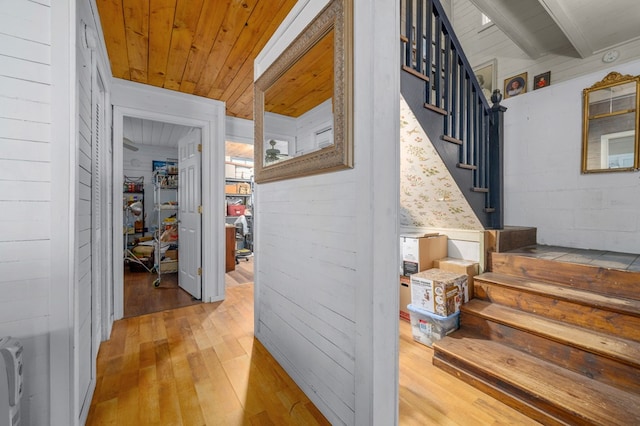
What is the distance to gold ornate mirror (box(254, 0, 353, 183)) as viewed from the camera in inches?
46.6

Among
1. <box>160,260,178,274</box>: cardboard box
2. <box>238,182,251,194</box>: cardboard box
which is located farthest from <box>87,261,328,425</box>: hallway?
<box>238,182,251,194</box>: cardboard box

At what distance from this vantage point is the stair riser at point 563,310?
1.52 meters

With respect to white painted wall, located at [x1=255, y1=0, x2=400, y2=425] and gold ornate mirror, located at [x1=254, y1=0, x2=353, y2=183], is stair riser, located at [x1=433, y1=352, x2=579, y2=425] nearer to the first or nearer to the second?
white painted wall, located at [x1=255, y1=0, x2=400, y2=425]

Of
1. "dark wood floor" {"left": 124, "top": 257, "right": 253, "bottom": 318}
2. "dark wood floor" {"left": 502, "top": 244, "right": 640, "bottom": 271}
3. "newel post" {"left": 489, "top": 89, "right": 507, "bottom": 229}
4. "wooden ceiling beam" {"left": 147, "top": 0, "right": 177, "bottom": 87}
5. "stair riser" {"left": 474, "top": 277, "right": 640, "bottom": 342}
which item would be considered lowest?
"dark wood floor" {"left": 124, "top": 257, "right": 253, "bottom": 318}

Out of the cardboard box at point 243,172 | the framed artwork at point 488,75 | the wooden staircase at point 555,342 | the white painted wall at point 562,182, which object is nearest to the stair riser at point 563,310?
the wooden staircase at point 555,342

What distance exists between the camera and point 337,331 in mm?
1268

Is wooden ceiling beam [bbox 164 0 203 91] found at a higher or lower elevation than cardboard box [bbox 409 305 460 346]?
higher

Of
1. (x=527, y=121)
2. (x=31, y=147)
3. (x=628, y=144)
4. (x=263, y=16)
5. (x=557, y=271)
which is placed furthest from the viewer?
(x=527, y=121)

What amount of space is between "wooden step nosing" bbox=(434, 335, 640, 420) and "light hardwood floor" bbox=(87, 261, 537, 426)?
117 millimetres

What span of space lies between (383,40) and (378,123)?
35cm

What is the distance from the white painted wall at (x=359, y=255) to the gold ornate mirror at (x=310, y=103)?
0.06 meters

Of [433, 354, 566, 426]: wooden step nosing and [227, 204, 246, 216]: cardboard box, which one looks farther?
[227, 204, 246, 216]: cardboard box

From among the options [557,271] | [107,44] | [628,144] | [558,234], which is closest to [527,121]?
[628,144]

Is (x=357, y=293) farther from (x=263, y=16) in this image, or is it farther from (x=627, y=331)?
(x=263, y=16)
